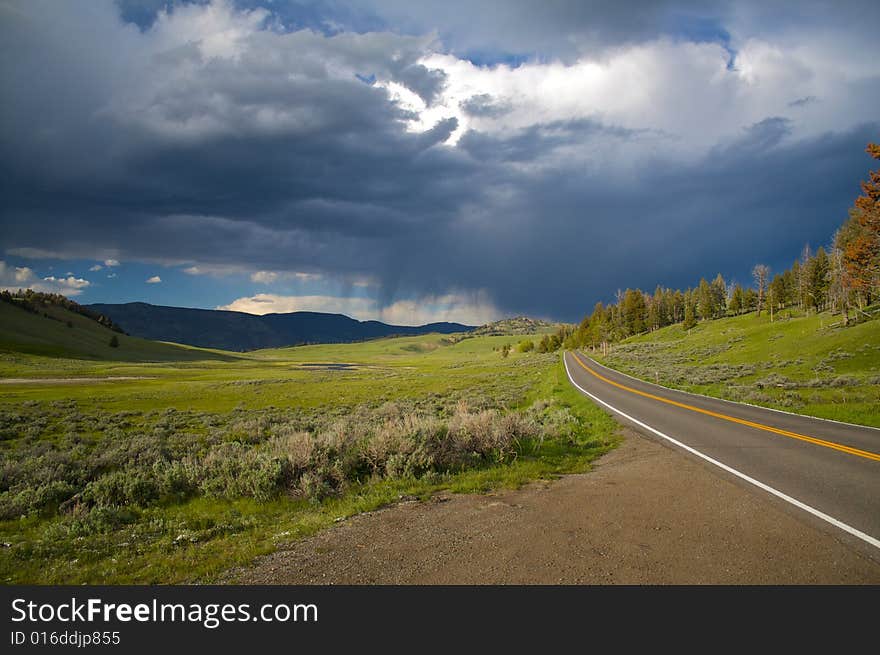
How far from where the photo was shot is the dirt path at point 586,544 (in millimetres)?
4938

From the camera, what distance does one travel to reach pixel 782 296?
94188 mm

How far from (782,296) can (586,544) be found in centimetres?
11503

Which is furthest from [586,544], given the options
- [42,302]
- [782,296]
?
[42,302]

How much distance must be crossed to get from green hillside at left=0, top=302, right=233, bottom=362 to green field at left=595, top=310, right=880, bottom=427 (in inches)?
5557

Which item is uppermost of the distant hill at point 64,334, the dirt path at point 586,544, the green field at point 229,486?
the distant hill at point 64,334

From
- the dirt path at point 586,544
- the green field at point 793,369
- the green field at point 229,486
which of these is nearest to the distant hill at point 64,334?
the green field at point 229,486

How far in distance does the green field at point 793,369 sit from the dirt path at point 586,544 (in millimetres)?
13502

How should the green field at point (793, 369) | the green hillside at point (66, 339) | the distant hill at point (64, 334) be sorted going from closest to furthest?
the green field at point (793, 369) < the green hillside at point (66, 339) < the distant hill at point (64, 334)

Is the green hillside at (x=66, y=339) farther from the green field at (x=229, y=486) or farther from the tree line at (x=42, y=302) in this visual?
the green field at (x=229, y=486)

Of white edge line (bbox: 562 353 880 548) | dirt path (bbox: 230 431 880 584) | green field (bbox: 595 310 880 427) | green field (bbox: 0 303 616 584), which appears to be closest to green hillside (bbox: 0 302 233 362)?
green field (bbox: 0 303 616 584)

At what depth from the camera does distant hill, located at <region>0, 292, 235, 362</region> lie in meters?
123

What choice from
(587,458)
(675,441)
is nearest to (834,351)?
(675,441)

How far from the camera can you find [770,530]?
5.97 meters

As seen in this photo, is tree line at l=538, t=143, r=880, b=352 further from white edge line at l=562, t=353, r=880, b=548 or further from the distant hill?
the distant hill
